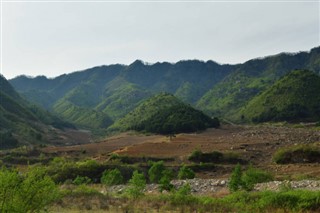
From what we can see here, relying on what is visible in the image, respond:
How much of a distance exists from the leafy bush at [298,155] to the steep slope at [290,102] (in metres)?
70.3

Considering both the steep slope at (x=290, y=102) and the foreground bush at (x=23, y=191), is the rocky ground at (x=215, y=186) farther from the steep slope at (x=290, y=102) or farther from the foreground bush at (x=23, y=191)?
the steep slope at (x=290, y=102)

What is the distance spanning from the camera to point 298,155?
2094 inches

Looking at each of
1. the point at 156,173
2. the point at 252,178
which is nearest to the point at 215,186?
the point at 252,178

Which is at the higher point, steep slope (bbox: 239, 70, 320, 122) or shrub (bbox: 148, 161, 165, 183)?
steep slope (bbox: 239, 70, 320, 122)

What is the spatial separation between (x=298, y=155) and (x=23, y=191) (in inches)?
1826

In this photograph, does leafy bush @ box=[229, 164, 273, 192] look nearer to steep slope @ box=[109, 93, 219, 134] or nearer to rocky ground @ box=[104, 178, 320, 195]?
rocky ground @ box=[104, 178, 320, 195]

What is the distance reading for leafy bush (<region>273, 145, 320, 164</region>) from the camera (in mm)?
51875

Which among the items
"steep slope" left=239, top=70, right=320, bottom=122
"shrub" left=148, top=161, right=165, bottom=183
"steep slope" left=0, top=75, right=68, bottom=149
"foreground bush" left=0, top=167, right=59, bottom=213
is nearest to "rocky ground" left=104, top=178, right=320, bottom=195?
"shrub" left=148, top=161, right=165, bottom=183

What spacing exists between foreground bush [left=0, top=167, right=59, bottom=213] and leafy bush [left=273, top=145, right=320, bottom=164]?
1691 inches

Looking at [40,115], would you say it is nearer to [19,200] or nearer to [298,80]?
[298,80]

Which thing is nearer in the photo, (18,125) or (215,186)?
(215,186)

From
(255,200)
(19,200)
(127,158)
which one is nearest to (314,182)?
(255,200)

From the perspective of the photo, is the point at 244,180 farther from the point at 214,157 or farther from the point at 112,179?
the point at 214,157

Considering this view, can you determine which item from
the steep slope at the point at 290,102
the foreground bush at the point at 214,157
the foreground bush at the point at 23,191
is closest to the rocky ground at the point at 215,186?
the foreground bush at the point at 214,157
